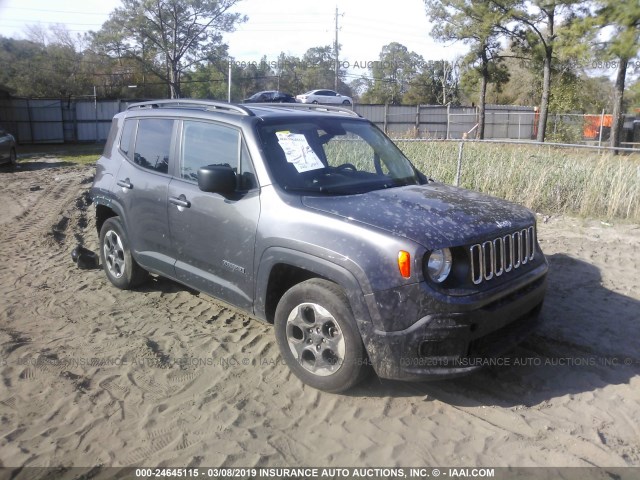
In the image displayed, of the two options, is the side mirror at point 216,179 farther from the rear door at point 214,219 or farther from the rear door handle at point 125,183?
the rear door handle at point 125,183

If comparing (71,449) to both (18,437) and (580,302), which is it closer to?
(18,437)

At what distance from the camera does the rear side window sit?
16.5ft

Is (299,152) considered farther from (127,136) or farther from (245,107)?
(127,136)

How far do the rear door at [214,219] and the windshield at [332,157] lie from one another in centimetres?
25

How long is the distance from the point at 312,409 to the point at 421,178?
7.71ft

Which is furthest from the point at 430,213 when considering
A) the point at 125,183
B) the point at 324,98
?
the point at 324,98

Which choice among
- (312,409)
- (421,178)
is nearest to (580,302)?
(421,178)

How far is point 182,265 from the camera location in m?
4.77

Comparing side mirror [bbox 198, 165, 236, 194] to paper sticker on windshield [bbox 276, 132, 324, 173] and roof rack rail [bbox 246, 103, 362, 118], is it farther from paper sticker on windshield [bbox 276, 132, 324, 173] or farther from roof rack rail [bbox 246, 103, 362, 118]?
roof rack rail [bbox 246, 103, 362, 118]

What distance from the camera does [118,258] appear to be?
5844 millimetres

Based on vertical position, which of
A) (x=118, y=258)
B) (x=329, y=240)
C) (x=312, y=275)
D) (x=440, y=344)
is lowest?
(x=118, y=258)

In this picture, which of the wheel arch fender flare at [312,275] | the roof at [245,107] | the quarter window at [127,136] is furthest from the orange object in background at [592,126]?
the wheel arch fender flare at [312,275]

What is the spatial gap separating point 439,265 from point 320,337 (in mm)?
939

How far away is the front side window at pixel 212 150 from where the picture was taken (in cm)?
426
